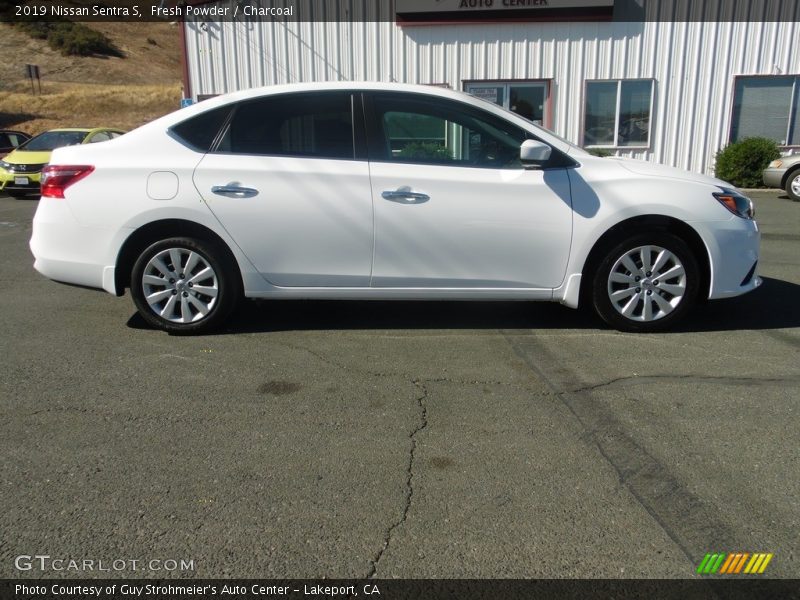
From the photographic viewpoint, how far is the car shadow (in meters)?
5.02

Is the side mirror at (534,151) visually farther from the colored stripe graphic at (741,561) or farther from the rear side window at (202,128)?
the colored stripe graphic at (741,561)

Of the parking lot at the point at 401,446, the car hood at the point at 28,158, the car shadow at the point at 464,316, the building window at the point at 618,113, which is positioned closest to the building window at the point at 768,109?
the building window at the point at 618,113

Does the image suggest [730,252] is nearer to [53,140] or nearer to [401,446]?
[401,446]

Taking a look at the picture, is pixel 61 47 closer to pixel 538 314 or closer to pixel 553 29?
pixel 553 29

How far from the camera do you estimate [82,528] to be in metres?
2.48

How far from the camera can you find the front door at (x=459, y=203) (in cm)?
449

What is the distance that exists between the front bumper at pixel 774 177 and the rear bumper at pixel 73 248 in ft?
Answer: 41.7

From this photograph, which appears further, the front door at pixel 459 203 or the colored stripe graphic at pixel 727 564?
the front door at pixel 459 203

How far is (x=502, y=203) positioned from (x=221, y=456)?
2.52 meters

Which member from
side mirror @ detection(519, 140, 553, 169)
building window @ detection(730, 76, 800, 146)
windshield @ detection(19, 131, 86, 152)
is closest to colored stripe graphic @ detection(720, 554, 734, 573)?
side mirror @ detection(519, 140, 553, 169)

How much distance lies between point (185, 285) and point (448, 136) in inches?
83.2

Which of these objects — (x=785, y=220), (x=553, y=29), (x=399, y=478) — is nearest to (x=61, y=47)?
(x=553, y=29)

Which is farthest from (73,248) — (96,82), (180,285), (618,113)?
(96,82)

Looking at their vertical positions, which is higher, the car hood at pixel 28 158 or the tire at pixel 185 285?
the car hood at pixel 28 158
